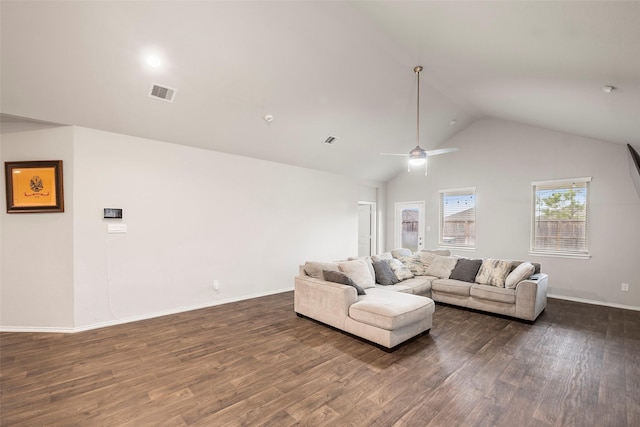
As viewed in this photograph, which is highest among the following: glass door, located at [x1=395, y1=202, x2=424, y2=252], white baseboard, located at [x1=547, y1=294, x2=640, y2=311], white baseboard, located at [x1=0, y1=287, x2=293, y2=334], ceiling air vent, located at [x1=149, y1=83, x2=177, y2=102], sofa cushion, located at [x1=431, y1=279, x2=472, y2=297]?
ceiling air vent, located at [x1=149, y1=83, x2=177, y2=102]

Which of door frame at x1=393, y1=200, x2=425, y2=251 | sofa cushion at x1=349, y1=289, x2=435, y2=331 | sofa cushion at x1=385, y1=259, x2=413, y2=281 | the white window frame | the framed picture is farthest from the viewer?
door frame at x1=393, y1=200, x2=425, y2=251

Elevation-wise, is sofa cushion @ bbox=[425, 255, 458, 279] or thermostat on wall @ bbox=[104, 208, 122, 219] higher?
thermostat on wall @ bbox=[104, 208, 122, 219]

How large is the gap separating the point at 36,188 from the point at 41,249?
0.80m

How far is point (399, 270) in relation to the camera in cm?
505

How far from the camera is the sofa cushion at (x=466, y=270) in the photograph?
4.90m

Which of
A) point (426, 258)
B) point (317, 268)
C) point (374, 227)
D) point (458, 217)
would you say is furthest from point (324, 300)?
point (374, 227)

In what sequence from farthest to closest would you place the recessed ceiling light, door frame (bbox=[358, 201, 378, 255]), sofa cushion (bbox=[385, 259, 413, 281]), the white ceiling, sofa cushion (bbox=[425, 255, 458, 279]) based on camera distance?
door frame (bbox=[358, 201, 378, 255]) → the recessed ceiling light → sofa cushion (bbox=[425, 255, 458, 279]) → sofa cushion (bbox=[385, 259, 413, 281]) → the white ceiling

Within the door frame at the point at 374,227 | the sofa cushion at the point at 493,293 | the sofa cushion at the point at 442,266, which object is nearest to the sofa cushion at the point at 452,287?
the sofa cushion at the point at 493,293

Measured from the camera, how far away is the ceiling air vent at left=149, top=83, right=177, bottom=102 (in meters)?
3.56

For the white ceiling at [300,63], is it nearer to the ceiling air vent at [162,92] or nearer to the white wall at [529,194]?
the ceiling air vent at [162,92]

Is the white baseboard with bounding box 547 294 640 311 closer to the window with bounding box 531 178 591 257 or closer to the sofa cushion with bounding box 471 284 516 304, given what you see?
the window with bounding box 531 178 591 257

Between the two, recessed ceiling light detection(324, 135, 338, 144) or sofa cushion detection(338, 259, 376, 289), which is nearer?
sofa cushion detection(338, 259, 376, 289)

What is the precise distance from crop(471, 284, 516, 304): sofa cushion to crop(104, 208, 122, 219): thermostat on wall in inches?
216

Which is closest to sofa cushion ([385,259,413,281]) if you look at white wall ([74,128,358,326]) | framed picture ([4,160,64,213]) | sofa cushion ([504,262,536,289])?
sofa cushion ([504,262,536,289])
